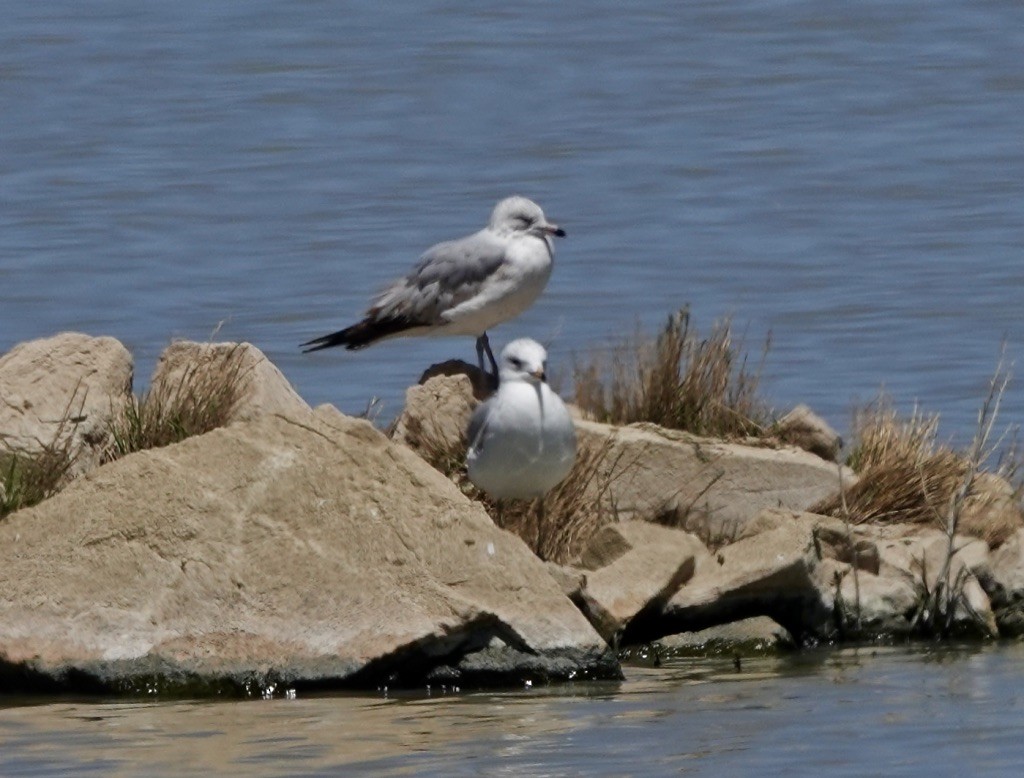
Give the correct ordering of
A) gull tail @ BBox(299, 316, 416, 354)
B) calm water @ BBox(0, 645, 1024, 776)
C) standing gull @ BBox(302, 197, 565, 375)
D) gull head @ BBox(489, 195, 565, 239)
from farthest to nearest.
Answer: gull tail @ BBox(299, 316, 416, 354), gull head @ BBox(489, 195, 565, 239), standing gull @ BBox(302, 197, 565, 375), calm water @ BBox(0, 645, 1024, 776)

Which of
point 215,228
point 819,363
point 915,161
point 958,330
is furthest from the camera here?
point 915,161

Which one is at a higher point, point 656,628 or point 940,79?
point 940,79

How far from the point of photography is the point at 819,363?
707 inches

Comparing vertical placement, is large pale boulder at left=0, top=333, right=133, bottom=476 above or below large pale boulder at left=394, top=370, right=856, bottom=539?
above

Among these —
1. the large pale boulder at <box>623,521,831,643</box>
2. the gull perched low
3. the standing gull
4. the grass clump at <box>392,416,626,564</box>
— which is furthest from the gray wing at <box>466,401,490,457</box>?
the standing gull

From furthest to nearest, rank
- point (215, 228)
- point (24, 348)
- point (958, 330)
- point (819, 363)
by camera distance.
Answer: point (215, 228)
point (958, 330)
point (819, 363)
point (24, 348)

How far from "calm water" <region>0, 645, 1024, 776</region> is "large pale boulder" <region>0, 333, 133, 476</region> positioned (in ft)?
5.98

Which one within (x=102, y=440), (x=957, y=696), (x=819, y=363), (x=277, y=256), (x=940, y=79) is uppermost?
(x=940, y=79)

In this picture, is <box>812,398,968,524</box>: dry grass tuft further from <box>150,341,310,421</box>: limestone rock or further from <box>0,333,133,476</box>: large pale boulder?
<box>0,333,133,476</box>: large pale boulder

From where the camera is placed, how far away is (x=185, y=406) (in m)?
11.0

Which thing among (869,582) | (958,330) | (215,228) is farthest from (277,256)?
(869,582)

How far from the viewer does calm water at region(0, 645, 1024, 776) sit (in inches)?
323

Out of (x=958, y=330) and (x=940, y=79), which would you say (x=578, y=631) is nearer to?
(x=958, y=330)

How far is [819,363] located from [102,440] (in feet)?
26.4
